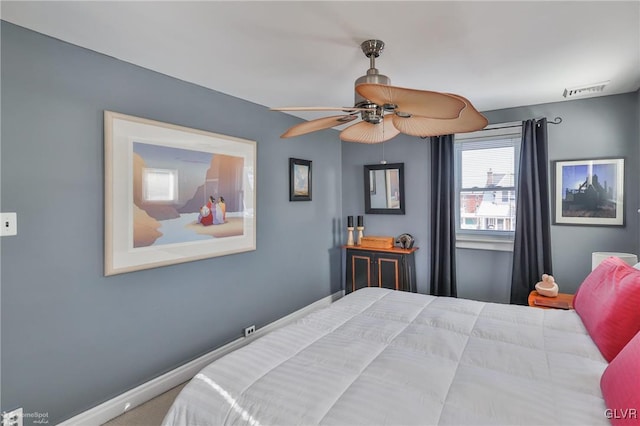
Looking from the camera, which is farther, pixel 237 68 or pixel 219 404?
pixel 237 68

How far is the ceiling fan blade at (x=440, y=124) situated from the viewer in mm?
1683

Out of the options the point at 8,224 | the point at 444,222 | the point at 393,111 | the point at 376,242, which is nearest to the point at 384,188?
the point at 376,242

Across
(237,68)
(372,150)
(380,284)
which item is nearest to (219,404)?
(237,68)

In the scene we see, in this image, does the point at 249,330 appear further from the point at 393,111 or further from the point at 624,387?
the point at 624,387

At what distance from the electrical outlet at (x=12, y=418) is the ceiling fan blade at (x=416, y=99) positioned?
8.10ft

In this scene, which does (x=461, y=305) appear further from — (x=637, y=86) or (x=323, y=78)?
(x=637, y=86)

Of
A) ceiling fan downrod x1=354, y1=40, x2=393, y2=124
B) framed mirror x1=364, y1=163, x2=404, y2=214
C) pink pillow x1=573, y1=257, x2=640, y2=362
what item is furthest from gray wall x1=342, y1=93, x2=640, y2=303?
ceiling fan downrod x1=354, y1=40, x2=393, y2=124

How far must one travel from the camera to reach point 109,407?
85.2 inches

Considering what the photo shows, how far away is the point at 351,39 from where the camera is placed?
6.53 ft

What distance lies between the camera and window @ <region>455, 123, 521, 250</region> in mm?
3570

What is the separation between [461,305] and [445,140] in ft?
6.71

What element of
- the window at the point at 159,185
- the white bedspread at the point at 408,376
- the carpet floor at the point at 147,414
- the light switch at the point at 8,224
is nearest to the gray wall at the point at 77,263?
the light switch at the point at 8,224

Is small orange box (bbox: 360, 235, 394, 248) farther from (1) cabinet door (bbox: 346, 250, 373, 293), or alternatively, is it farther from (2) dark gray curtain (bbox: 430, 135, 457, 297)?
(2) dark gray curtain (bbox: 430, 135, 457, 297)

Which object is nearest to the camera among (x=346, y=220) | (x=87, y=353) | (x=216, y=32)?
(x=216, y=32)
